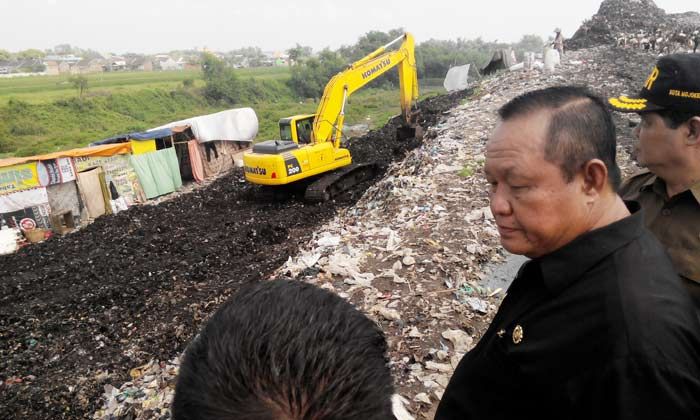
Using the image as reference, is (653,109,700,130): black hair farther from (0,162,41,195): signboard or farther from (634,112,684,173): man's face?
(0,162,41,195): signboard

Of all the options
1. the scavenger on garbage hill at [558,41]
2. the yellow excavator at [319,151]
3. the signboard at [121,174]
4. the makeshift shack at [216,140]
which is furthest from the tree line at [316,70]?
the signboard at [121,174]

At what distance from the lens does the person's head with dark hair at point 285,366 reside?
0.77 meters

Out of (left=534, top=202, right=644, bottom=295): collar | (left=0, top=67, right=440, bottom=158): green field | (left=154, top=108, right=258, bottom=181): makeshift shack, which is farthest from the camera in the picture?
(left=0, top=67, right=440, bottom=158): green field

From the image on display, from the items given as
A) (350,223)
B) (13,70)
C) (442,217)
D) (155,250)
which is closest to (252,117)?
(155,250)

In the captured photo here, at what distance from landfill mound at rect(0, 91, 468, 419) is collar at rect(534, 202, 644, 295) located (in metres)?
4.90

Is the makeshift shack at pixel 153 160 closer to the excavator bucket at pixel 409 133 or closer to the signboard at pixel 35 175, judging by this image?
the signboard at pixel 35 175

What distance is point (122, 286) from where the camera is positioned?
23.7 ft

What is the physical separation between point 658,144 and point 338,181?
9084 mm

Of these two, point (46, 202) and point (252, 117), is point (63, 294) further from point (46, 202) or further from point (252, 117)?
point (252, 117)

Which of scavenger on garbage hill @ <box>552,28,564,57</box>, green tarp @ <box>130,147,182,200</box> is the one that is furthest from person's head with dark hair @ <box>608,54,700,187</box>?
scavenger on garbage hill @ <box>552,28,564,57</box>

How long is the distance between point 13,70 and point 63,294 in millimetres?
87692

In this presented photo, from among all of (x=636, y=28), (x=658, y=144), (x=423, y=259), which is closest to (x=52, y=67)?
(x=636, y=28)

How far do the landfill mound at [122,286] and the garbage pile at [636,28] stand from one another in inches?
734

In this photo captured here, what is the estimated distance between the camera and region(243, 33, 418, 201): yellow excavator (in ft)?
32.5
